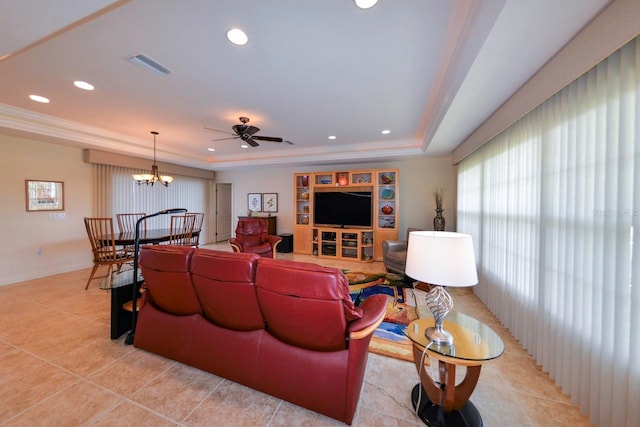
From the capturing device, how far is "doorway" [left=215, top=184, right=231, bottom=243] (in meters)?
7.71

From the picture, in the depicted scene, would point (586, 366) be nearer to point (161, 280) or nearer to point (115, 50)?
point (161, 280)

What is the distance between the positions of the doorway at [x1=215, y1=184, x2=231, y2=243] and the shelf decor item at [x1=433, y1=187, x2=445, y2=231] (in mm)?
6565

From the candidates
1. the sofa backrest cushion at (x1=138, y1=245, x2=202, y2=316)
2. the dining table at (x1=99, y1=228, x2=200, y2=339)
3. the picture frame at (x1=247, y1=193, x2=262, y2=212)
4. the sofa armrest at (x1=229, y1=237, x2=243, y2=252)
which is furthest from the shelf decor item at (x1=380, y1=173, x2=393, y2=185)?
the dining table at (x1=99, y1=228, x2=200, y2=339)

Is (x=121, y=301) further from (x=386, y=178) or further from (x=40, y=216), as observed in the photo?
(x=386, y=178)

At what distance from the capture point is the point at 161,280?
1833 millimetres

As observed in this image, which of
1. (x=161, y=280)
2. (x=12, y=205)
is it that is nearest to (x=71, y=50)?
(x=161, y=280)

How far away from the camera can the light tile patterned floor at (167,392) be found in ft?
A: 4.61

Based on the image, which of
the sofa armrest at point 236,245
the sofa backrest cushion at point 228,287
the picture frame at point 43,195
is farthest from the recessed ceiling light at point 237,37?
the picture frame at point 43,195

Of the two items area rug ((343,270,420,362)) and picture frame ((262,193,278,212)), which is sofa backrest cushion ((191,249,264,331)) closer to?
area rug ((343,270,420,362))

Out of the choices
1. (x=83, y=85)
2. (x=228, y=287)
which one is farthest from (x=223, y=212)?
(x=228, y=287)

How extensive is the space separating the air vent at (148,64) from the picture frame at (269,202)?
14.9ft

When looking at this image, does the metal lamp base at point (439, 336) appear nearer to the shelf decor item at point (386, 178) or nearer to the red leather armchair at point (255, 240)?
the red leather armchair at point (255, 240)

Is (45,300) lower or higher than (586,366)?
lower

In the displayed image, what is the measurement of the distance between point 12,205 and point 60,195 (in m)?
0.58
